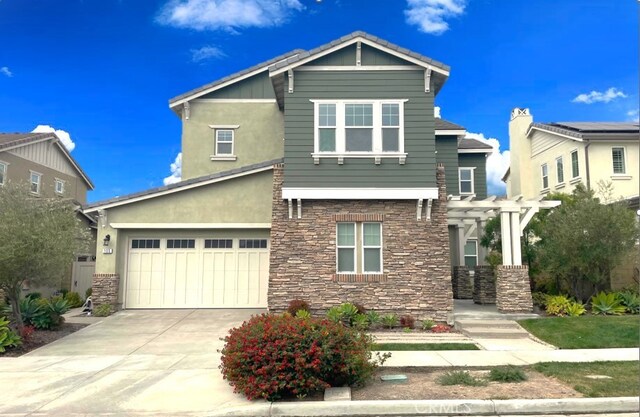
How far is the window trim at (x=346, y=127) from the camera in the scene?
1367 cm

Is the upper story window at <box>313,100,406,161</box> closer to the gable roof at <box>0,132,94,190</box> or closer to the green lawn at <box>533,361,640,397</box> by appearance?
the green lawn at <box>533,361,640,397</box>

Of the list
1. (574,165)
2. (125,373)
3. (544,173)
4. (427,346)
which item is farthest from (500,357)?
(544,173)

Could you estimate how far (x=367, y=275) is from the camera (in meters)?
13.6

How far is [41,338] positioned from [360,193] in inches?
346

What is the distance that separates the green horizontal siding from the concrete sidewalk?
16.9 ft

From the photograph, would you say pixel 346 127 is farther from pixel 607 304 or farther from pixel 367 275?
pixel 607 304

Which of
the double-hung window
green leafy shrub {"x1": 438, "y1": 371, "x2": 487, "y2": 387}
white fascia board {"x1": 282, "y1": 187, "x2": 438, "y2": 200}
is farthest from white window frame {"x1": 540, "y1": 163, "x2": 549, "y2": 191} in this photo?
green leafy shrub {"x1": 438, "y1": 371, "x2": 487, "y2": 387}

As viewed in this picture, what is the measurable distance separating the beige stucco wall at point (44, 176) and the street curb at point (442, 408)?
18085 millimetres

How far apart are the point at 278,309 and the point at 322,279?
1.44m

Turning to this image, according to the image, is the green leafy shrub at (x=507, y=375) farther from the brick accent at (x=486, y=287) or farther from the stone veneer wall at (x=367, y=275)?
the brick accent at (x=486, y=287)

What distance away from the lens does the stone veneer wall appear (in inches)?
527

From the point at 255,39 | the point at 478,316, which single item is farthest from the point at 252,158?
the point at 478,316

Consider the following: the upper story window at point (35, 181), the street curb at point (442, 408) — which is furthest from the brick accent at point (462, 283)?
the upper story window at point (35, 181)

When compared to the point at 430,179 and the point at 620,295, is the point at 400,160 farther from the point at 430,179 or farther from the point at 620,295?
the point at 620,295
